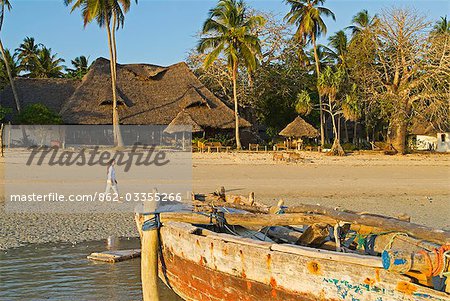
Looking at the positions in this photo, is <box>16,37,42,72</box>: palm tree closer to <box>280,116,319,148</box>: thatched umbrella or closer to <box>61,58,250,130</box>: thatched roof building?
<box>61,58,250,130</box>: thatched roof building

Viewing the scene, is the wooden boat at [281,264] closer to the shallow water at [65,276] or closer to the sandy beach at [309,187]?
the shallow water at [65,276]

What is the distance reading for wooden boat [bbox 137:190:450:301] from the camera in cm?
452

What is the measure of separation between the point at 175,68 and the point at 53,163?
1952 cm

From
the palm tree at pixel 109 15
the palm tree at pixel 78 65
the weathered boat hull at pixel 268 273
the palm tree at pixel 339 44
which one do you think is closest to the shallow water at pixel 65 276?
the weathered boat hull at pixel 268 273

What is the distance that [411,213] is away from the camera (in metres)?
14.4

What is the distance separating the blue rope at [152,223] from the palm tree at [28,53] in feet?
161

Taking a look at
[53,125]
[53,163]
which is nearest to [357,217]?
[53,163]

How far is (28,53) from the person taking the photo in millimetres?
54438

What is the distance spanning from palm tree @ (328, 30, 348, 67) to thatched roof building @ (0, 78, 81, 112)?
20.0 metres

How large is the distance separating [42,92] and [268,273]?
37.3 m

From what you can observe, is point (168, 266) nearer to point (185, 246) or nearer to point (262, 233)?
point (185, 246)

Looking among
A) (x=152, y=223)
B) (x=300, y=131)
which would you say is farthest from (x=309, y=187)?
(x=300, y=131)

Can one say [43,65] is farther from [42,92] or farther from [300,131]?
[300,131]

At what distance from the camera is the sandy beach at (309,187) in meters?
12.6
